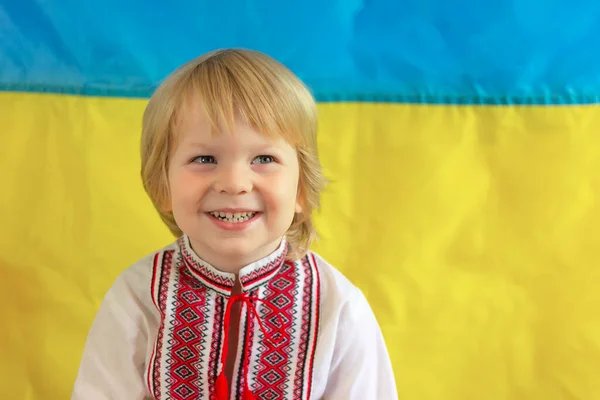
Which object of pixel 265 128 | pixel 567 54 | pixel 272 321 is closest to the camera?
pixel 265 128

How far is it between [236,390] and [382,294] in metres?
0.47

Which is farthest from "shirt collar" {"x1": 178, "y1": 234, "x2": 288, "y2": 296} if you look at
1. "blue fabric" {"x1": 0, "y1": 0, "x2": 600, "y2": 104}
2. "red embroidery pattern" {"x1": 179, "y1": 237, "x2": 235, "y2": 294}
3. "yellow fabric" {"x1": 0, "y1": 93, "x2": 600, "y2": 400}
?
"blue fabric" {"x1": 0, "y1": 0, "x2": 600, "y2": 104}

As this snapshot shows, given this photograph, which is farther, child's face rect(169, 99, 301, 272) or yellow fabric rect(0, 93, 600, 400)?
yellow fabric rect(0, 93, 600, 400)

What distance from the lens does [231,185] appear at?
0.87 meters

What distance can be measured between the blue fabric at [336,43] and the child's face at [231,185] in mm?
620

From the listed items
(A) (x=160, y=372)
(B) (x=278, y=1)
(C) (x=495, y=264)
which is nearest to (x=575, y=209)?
(C) (x=495, y=264)

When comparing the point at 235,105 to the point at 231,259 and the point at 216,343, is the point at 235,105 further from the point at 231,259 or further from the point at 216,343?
the point at 216,343

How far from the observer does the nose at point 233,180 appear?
0.87 metres

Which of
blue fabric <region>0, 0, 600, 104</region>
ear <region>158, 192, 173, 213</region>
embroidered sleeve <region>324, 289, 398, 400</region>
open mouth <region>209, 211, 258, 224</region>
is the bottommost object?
embroidered sleeve <region>324, 289, 398, 400</region>

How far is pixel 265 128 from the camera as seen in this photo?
0.89 meters

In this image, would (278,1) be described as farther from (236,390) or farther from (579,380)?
(579,380)

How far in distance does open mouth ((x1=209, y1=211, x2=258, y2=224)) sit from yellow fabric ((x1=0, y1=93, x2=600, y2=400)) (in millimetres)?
478

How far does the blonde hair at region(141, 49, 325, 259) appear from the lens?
0.89 m

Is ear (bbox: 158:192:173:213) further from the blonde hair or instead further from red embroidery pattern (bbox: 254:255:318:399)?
red embroidery pattern (bbox: 254:255:318:399)
